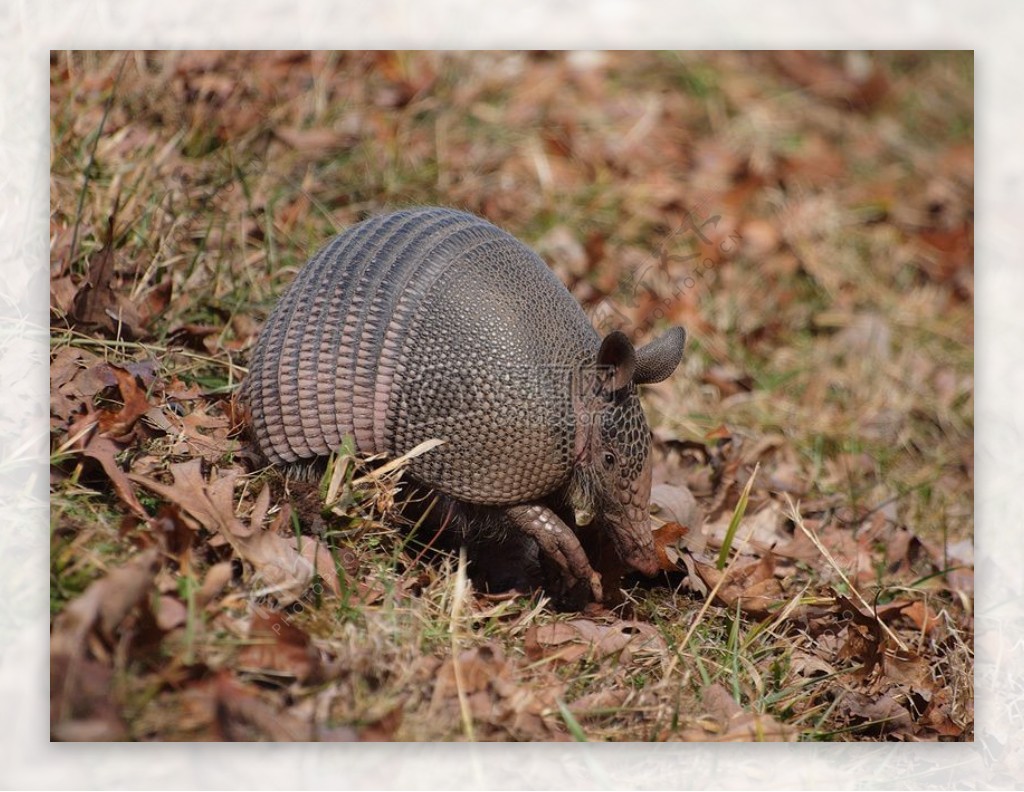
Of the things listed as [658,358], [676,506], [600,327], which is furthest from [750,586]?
[600,327]

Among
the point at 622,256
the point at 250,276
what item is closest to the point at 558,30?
the point at 622,256

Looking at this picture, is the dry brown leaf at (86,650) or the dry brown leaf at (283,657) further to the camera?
the dry brown leaf at (283,657)

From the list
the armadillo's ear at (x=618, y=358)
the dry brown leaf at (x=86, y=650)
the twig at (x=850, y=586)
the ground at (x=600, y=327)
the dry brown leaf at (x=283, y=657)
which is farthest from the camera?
the twig at (x=850, y=586)

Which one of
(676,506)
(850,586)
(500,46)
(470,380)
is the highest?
(500,46)

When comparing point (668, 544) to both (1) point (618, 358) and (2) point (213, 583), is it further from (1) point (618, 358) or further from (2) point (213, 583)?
(2) point (213, 583)

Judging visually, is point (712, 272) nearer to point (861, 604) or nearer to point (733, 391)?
point (733, 391)

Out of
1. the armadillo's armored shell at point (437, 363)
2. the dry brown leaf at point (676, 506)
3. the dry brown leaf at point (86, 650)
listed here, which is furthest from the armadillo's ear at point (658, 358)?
the dry brown leaf at point (86, 650)

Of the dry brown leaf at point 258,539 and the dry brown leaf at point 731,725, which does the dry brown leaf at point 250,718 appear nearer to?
the dry brown leaf at point 258,539

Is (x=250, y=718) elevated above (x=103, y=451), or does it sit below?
below
